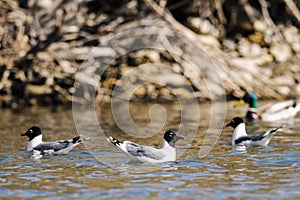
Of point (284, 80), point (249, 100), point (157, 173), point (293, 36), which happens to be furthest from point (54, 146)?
point (293, 36)

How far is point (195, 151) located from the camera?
13055mm

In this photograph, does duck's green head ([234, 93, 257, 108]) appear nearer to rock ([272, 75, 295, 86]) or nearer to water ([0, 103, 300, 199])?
rock ([272, 75, 295, 86])

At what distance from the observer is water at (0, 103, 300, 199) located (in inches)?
369

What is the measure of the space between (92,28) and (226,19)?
4877 millimetres

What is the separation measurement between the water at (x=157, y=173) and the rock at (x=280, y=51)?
772cm

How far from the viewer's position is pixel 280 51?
904 inches

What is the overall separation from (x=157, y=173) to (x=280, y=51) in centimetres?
1306

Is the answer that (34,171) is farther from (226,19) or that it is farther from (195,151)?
(226,19)

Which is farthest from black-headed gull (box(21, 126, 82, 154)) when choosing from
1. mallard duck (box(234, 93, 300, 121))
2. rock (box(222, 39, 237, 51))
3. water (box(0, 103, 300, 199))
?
rock (box(222, 39, 237, 51))

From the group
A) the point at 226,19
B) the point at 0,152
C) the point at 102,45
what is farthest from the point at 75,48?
the point at 0,152

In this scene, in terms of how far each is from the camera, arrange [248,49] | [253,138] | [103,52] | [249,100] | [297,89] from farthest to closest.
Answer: [248,49] → [297,89] → [103,52] → [249,100] → [253,138]

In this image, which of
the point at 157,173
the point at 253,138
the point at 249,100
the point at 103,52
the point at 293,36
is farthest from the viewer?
the point at 293,36

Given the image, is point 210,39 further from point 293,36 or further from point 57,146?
point 57,146

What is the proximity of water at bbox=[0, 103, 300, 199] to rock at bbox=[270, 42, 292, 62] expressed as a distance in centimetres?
772
